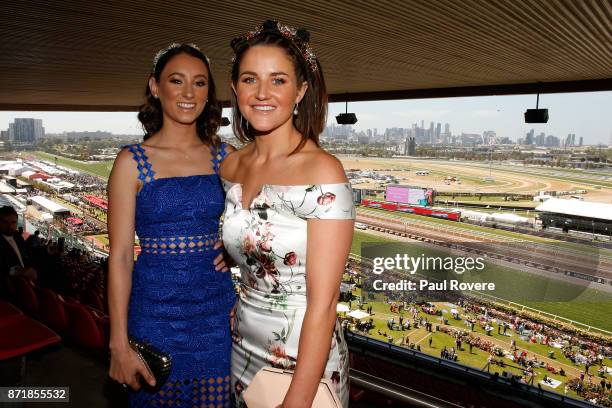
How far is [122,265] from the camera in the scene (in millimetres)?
1276

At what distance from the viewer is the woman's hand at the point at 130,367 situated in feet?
4.22

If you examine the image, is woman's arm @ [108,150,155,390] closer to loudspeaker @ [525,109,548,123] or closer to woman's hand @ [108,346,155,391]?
woman's hand @ [108,346,155,391]

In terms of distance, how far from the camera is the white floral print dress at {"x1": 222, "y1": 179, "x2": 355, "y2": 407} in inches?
37.1

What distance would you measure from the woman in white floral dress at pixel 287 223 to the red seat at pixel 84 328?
2563 mm

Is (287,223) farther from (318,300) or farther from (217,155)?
(217,155)

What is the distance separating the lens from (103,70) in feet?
21.1

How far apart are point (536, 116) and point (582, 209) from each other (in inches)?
672

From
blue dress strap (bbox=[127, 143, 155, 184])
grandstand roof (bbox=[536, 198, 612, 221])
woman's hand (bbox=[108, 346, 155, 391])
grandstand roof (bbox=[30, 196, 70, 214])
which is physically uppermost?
blue dress strap (bbox=[127, 143, 155, 184])

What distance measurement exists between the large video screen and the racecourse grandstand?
737cm

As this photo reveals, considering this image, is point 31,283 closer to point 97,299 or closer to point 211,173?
point 97,299

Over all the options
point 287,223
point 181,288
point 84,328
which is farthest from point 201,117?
point 84,328

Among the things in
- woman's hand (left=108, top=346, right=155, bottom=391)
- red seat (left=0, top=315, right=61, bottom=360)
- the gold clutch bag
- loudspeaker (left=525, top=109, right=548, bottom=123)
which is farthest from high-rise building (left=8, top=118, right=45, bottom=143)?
the gold clutch bag

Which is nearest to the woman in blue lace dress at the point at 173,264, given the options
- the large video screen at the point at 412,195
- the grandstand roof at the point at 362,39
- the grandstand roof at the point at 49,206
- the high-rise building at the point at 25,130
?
the grandstand roof at the point at 362,39

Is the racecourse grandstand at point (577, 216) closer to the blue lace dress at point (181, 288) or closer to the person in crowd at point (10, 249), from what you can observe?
the person in crowd at point (10, 249)
